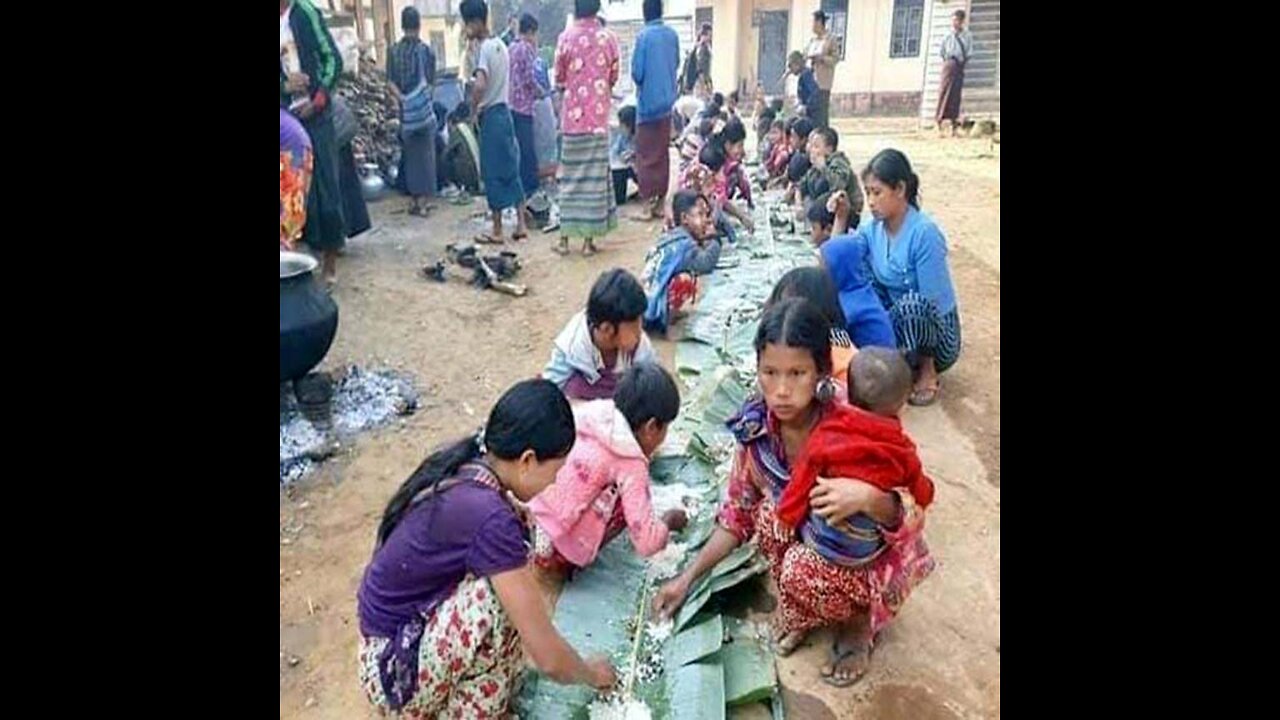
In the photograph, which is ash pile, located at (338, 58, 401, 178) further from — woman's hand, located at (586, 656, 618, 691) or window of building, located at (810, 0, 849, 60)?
window of building, located at (810, 0, 849, 60)

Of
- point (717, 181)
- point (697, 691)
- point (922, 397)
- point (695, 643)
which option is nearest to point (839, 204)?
point (922, 397)

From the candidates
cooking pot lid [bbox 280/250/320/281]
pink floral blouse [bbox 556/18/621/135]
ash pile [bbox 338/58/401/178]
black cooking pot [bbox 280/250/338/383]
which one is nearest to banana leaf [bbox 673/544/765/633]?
black cooking pot [bbox 280/250/338/383]

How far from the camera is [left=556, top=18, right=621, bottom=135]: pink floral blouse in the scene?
6859 millimetres

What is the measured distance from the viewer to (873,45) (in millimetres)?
18250

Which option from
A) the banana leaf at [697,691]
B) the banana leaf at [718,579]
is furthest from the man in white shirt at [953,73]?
the banana leaf at [697,691]

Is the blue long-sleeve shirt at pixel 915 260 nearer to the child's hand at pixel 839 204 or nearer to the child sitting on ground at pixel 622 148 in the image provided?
the child's hand at pixel 839 204

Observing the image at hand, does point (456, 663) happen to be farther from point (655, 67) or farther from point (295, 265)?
point (655, 67)

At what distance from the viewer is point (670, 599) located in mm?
2545

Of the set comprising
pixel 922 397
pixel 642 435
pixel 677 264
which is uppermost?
pixel 677 264

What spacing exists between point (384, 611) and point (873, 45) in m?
18.5

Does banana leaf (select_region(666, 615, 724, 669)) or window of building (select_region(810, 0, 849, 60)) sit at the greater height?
window of building (select_region(810, 0, 849, 60))

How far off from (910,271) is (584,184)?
3.44 m

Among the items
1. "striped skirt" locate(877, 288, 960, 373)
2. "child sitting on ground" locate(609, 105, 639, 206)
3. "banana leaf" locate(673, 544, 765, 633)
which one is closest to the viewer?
"banana leaf" locate(673, 544, 765, 633)
